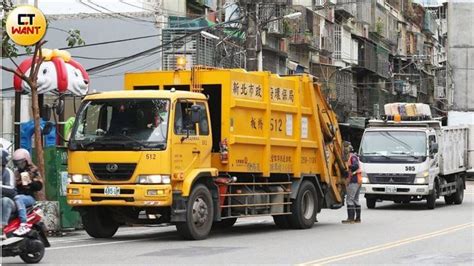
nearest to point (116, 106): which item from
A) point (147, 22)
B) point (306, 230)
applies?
point (306, 230)

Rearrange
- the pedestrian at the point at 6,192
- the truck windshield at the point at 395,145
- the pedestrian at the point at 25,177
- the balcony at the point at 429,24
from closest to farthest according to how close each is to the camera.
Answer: the pedestrian at the point at 6,192
the pedestrian at the point at 25,177
the truck windshield at the point at 395,145
the balcony at the point at 429,24

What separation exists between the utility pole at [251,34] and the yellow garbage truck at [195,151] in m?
7.75

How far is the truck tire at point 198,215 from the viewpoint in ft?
54.1

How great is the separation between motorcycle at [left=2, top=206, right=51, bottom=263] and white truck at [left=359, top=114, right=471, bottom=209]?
17373 millimetres

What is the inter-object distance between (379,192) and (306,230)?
9.43 m

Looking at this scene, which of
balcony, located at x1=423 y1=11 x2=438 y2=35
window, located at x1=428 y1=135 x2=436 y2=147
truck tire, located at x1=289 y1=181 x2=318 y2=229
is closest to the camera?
truck tire, located at x1=289 y1=181 x2=318 y2=229

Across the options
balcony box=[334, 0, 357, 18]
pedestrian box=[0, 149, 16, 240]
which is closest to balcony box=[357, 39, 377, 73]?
balcony box=[334, 0, 357, 18]

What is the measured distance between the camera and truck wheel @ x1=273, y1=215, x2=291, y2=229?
2046cm

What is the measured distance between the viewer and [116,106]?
16.8 metres

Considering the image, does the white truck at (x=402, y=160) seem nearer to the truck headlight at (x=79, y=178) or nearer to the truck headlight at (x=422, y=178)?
the truck headlight at (x=422, y=178)

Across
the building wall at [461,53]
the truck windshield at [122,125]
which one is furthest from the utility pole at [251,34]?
the building wall at [461,53]

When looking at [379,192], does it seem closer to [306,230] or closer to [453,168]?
[453,168]

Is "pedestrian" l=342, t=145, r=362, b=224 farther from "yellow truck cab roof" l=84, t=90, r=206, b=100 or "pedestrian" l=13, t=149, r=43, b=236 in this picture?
"pedestrian" l=13, t=149, r=43, b=236

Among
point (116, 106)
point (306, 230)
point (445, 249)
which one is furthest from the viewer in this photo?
point (306, 230)
